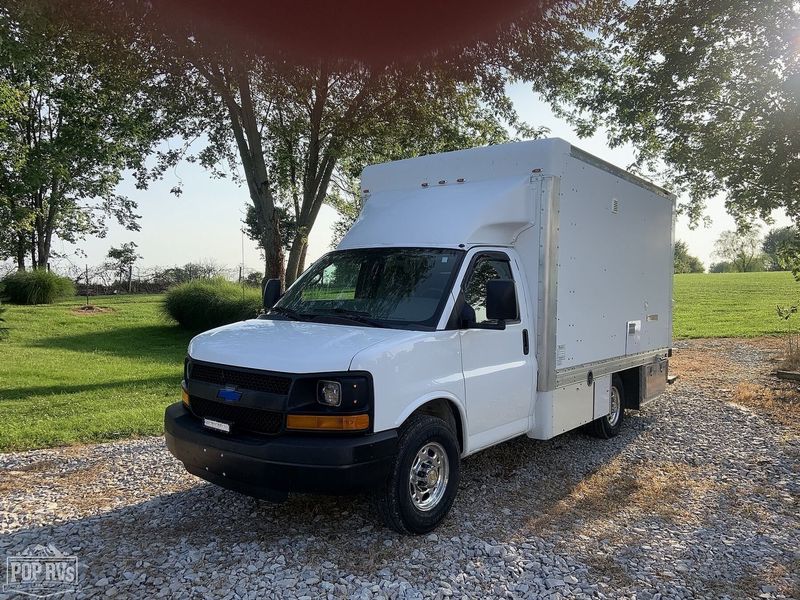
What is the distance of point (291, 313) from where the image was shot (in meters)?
5.17

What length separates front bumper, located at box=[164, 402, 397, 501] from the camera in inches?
150

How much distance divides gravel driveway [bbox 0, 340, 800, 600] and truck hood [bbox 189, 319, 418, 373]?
1345 millimetres

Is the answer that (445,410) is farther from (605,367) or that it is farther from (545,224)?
(605,367)

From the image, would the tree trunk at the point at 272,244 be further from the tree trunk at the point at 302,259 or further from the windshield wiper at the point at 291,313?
the windshield wiper at the point at 291,313

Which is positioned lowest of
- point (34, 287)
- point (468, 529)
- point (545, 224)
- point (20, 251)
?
point (468, 529)

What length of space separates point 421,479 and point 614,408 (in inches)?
151

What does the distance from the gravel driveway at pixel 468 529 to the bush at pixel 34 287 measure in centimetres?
1919

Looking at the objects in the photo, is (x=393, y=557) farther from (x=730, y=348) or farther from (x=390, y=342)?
(x=730, y=348)

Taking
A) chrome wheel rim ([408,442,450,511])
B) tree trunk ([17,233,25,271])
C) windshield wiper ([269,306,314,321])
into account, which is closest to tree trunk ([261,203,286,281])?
windshield wiper ([269,306,314,321])

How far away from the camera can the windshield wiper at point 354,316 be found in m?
4.60

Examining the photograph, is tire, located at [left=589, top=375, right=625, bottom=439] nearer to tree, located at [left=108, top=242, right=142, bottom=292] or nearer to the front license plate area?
the front license plate area

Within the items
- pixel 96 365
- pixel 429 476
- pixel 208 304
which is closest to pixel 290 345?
pixel 429 476

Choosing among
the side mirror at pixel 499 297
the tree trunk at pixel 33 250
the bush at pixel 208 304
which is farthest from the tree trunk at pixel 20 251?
the side mirror at pixel 499 297

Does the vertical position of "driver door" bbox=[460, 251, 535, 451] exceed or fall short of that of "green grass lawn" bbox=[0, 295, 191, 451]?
it exceeds it
